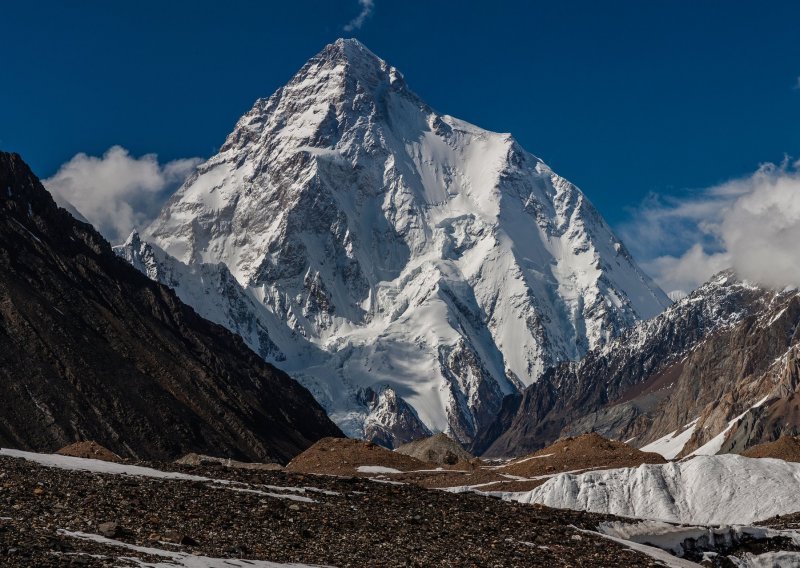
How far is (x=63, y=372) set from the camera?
165875mm

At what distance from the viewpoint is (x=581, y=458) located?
79438 millimetres

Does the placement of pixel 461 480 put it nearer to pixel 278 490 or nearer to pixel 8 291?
pixel 278 490

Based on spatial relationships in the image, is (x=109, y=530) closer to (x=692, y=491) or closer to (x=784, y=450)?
(x=692, y=491)

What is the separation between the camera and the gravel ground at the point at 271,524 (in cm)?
2995

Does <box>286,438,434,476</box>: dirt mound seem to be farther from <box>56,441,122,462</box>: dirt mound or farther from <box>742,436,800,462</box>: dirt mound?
<box>742,436,800,462</box>: dirt mound

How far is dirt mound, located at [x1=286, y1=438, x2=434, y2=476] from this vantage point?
7719cm

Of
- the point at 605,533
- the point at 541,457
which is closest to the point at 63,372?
the point at 541,457

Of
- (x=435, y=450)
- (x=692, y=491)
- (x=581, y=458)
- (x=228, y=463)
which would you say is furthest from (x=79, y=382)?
(x=692, y=491)

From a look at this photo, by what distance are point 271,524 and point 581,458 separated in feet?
155

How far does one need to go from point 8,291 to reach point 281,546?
14876 centimetres

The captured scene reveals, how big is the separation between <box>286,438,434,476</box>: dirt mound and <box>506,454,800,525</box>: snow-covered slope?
20.0 meters

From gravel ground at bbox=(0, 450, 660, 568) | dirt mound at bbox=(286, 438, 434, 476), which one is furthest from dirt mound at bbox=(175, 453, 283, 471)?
gravel ground at bbox=(0, 450, 660, 568)

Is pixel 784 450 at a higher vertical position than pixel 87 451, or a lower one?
higher

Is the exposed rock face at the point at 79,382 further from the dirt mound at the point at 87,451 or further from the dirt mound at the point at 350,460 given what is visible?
the dirt mound at the point at 350,460
